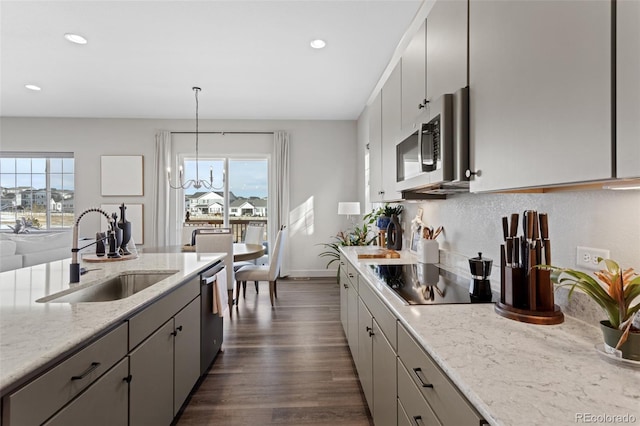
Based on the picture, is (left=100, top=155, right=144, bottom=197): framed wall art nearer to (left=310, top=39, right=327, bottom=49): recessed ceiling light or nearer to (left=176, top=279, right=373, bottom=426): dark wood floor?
(left=176, top=279, right=373, bottom=426): dark wood floor

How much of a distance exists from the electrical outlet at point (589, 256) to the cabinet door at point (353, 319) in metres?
1.33

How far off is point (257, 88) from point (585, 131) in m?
4.10

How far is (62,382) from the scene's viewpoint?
917mm

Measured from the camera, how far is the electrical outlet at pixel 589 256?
107cm

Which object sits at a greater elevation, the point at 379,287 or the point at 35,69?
the point at 35,69

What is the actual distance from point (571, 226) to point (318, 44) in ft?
9.02

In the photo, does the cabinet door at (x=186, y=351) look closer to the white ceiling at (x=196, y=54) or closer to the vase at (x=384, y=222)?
the vase at (x=384, y=222)

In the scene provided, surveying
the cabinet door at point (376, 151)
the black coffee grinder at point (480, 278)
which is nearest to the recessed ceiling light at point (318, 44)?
the cabinet door at point (376, 151)

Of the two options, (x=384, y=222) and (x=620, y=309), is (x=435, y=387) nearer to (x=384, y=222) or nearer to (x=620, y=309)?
(x=620, y=309)

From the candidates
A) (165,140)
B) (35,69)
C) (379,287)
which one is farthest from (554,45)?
(165,140)

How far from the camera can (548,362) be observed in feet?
2.66

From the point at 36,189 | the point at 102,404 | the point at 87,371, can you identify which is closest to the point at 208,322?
the point at 102,404

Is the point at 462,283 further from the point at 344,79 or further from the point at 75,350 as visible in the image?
the point at 344,79

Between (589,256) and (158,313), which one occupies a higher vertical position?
(589,256)
